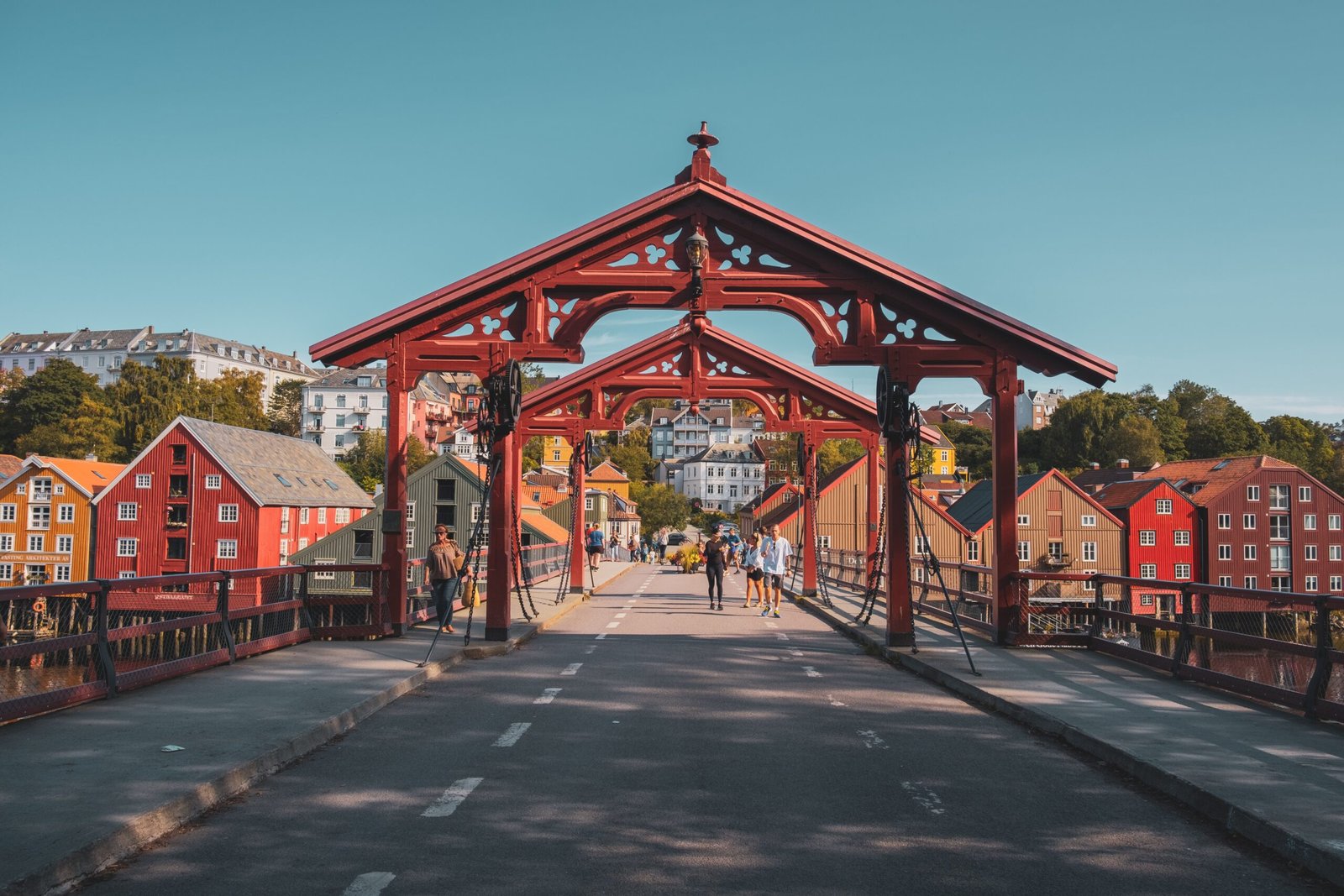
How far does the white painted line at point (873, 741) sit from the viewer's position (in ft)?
27.1

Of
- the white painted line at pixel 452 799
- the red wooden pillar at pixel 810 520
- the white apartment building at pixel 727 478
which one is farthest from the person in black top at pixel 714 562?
the white apartment building at pixel 727 478

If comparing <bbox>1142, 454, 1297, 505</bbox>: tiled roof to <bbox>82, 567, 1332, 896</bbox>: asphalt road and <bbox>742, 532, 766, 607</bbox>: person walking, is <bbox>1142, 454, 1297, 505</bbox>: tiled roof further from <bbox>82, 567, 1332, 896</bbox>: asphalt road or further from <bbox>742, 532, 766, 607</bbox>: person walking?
<bbox>82, 567, 1332, 896</bbox>: asphalt road

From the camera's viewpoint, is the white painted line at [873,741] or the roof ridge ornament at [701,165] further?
the roof ridge ornament at [701,165]

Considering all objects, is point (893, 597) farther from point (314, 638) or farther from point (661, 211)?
point (314, 638)

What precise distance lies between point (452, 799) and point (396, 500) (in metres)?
9.34

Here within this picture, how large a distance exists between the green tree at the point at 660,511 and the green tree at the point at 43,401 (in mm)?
57151

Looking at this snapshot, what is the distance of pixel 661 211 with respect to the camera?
15.0 m

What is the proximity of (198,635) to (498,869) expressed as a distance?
322 inches

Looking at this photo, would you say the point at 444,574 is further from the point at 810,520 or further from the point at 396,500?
the point at 810,520

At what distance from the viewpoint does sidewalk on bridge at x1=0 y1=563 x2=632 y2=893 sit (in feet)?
17.2

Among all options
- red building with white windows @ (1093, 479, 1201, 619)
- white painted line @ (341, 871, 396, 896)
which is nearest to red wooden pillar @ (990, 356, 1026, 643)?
white painted line @ (341, 871, 396, 896)

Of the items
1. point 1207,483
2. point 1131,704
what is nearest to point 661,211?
point 1131,704

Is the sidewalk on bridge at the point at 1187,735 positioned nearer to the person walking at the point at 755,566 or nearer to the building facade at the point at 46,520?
the person walking at the point at 755,566

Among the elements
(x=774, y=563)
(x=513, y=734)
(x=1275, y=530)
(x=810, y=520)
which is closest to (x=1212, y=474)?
(x=1275, y=530)
